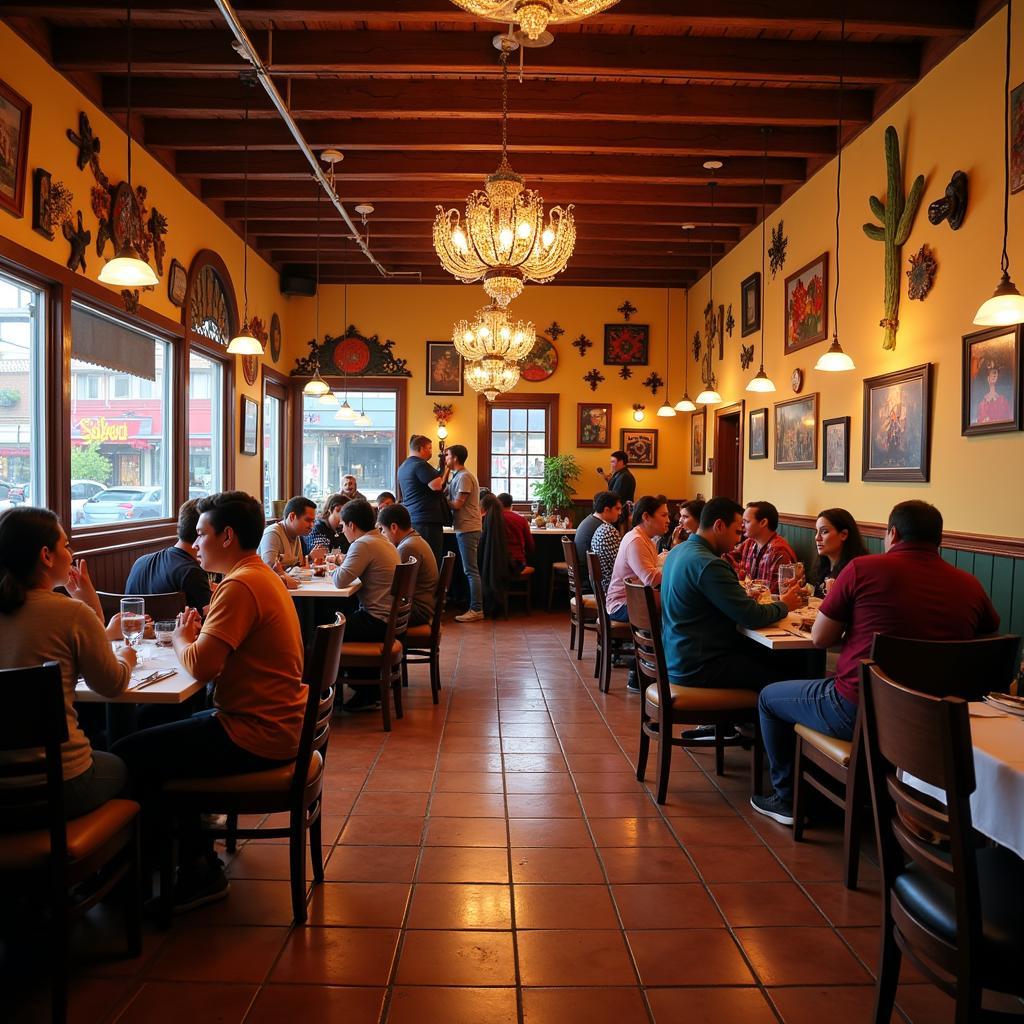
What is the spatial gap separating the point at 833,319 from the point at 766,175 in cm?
158

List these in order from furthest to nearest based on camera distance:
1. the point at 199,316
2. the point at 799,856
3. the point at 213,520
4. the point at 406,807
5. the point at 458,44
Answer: the point at 199,316 → the point at 458,44 → the point at 406,807 → the point at 799,856 → the point at 213,520

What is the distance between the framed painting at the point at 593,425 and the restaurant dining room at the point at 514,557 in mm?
1202

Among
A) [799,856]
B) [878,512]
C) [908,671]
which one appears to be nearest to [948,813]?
[908,671]

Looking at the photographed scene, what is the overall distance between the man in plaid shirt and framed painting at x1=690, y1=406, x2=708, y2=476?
4729 mm

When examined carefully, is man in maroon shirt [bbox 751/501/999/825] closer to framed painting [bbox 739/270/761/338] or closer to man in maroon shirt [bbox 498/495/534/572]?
framed painting [bbox 739/270/761/338]

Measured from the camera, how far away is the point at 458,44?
5.24 m

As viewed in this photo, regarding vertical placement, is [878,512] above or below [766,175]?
below

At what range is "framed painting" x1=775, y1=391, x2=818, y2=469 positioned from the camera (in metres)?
7.01

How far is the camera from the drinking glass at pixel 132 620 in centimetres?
306

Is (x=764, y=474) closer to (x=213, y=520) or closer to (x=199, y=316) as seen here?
(x=199, y=316)

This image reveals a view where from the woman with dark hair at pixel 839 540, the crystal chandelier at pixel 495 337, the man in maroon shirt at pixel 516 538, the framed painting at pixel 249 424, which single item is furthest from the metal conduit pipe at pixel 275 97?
the woman with dark hair at pixel 839 540

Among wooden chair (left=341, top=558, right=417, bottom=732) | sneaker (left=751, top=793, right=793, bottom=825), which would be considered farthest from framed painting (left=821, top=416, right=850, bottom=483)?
wooden chair (left=341, top=558, right=417, bottom=732)

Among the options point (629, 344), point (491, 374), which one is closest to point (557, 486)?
point (629, 344)

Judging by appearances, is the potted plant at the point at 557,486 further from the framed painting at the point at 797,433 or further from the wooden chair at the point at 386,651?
the wooden chair at the point at 386,651
